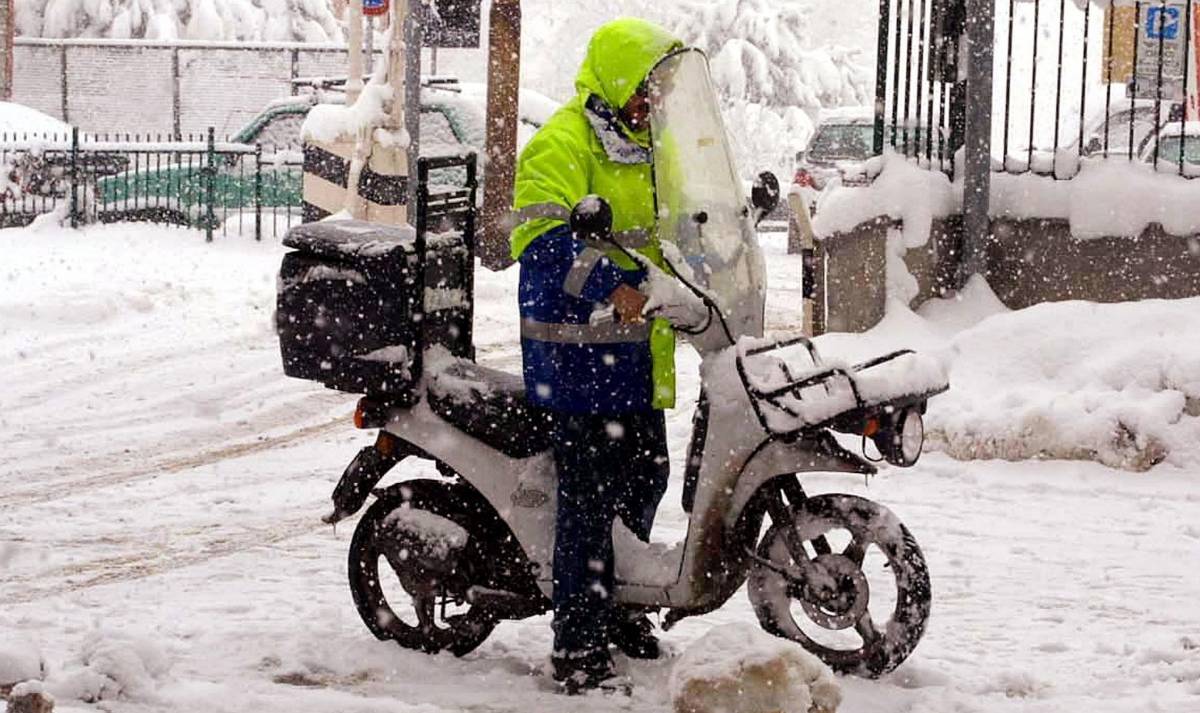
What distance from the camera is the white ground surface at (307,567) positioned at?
5930 mm

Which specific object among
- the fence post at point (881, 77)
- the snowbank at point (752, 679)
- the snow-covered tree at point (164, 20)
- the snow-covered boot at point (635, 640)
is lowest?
the snow-covered boot at point (635, 640)

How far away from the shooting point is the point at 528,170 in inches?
229

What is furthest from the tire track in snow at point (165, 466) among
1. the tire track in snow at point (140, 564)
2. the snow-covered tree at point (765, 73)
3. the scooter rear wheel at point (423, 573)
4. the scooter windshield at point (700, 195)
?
the snow-covered tree at point (765, 73)

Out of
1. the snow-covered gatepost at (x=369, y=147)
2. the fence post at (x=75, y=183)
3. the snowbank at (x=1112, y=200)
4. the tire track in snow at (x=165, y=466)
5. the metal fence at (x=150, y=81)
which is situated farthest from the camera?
the metal fence at (x=150, y=81)

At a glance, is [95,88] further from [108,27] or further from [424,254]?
[424,254]

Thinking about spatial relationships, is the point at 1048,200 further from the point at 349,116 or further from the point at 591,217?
the point at 349,116

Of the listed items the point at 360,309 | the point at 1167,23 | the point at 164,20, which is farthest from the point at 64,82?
the point at 360,309

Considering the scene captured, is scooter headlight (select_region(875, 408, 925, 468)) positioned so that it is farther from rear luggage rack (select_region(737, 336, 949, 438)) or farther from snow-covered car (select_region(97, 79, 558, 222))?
snow-covered car (select_region(97, 79, 558, 222))

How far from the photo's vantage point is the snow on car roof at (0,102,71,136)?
24.6m

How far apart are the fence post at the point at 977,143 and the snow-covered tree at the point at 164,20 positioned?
29660mm

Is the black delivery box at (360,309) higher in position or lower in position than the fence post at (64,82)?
lower

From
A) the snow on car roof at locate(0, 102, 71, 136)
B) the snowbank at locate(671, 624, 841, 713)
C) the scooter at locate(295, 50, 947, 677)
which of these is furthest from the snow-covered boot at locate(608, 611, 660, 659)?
the snow on car roof at locate(0, 102, 71, 136)

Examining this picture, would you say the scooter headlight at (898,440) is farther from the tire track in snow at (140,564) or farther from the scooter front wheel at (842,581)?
the tire track in snow at (140,564)

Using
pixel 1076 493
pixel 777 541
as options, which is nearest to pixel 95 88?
pixel 1076 493
